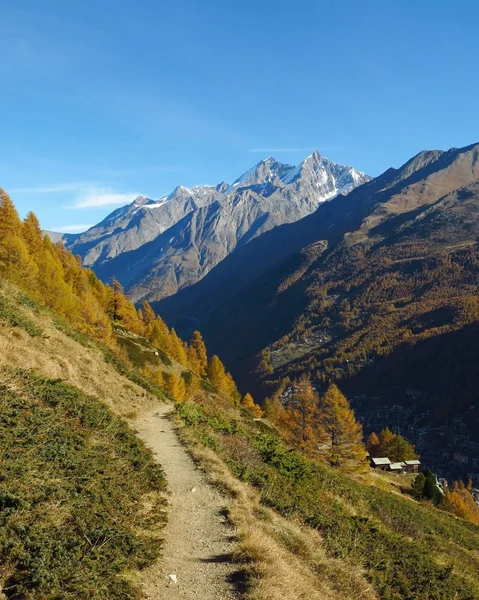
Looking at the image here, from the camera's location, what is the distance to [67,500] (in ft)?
26.3

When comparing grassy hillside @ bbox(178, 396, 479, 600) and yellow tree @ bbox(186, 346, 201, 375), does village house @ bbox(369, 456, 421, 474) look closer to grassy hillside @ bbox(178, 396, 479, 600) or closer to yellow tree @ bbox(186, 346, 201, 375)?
yellow tree @ bbox(186, 346, 201, 375)

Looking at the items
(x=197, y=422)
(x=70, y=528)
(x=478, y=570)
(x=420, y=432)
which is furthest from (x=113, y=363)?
(x=420, y=432)

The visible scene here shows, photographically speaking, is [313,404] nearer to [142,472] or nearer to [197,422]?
[197,422]

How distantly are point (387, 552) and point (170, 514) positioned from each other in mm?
7764

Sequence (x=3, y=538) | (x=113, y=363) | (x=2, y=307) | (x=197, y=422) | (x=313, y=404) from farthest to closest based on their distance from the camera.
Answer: (x=313, y=404), (x=113, y=363), (x=197, y=422), (x=2, y=307), (x=3, y=538)

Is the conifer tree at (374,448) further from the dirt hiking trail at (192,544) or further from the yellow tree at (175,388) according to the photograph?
the dirt hiking trail at (192,544)

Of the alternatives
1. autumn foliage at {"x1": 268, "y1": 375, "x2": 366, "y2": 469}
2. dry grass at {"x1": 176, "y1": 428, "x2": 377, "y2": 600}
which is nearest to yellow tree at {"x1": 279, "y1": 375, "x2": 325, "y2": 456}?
autumn foliage at {"x1": 268, "y1": 375, "x2": 366, "y2": 469}

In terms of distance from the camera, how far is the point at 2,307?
18609 millimetres

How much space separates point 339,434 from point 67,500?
153 feet

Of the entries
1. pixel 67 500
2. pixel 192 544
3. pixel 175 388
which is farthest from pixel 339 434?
pixel 67 500

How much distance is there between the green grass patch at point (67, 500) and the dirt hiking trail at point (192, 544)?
40 cm

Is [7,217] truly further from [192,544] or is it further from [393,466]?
[393,466]

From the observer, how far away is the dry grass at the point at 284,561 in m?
7.46

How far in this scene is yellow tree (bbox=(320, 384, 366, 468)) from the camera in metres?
47.5
